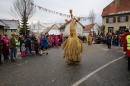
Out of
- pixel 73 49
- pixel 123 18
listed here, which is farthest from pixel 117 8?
pixel 73 49

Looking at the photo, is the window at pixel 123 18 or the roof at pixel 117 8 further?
the roof at pixel 117 8

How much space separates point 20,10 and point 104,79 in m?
29.2

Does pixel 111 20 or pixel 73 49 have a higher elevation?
pixel 111 20

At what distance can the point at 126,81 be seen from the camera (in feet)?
19.9

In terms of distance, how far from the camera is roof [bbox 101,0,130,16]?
42.0 meters

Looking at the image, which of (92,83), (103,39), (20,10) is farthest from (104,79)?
(20,10)

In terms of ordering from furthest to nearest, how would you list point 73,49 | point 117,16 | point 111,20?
point 111,20 → point 117,16 → point 73,49

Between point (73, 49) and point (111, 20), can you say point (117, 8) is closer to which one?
point (111, 20)

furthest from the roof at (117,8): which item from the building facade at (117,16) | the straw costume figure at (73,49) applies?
the straw costume figure at (73,49)

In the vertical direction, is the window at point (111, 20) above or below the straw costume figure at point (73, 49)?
above

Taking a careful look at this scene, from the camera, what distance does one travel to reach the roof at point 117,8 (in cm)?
4199

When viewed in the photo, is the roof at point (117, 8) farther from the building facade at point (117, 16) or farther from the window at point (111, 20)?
the window at point (111, 20)

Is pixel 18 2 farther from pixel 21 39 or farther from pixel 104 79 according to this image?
pixel 104 79

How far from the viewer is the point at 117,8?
43.8 metres
